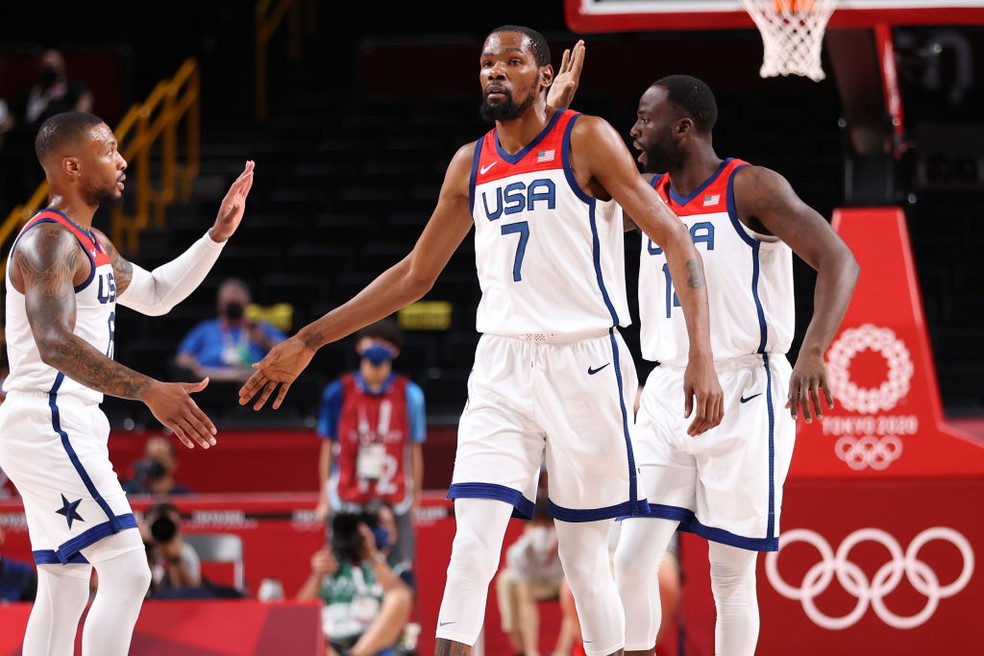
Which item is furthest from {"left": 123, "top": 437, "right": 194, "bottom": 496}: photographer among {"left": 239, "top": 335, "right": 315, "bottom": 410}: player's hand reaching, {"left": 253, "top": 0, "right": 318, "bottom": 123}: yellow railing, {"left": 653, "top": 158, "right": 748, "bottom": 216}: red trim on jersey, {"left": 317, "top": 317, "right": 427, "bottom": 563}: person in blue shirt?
{"left": 253, "top": 0, "right": 318, "bottom": 123}: yellow railing

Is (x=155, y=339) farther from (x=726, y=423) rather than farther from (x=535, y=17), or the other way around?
(x=726, y=423)

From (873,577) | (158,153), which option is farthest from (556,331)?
(158,153)

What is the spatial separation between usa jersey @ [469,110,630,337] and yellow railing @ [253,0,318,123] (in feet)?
44.0

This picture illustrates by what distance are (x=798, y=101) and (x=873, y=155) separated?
8674mm

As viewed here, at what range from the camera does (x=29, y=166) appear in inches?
580

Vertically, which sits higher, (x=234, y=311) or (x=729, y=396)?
(x=234, y=311)

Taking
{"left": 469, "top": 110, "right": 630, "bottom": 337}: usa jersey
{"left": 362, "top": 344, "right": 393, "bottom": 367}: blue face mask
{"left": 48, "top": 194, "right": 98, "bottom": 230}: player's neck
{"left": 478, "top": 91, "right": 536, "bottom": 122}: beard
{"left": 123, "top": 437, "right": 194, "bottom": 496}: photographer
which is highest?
{"left": 478, "top": 91, "right": 536, "bottom": 122}: beard

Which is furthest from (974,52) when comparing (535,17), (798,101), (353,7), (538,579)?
(538,579)

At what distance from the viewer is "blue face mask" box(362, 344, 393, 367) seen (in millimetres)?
9719

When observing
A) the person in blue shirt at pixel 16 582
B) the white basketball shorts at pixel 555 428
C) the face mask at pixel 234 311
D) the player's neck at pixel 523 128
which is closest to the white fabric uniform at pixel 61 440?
the white basketball shorts at pixel 555 428

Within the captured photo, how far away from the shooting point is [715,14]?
23.2 ft

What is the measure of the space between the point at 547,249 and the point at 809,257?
1.04m

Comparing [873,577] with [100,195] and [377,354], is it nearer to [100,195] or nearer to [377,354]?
[377,354]

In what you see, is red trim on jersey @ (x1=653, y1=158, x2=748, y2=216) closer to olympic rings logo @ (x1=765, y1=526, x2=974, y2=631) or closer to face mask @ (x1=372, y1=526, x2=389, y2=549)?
olympic rings logo @ (x1=765, y1=526, x2=974, y2=631)
